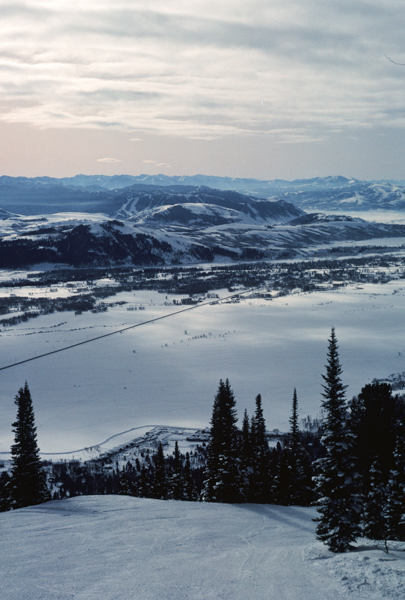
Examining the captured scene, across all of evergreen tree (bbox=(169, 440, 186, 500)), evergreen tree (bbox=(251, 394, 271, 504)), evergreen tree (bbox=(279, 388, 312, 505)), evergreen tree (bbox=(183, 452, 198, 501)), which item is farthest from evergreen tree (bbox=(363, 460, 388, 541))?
evergreen tree (bbox=(183, 452, 198, 501))

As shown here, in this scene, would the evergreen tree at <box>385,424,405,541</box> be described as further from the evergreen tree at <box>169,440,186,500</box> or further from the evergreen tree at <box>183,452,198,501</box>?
the evergreen tree at <box>183,452,198,501</box>

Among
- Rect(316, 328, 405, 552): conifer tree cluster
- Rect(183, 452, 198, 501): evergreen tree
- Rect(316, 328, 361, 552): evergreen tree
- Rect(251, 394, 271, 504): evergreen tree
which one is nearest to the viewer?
Rect(316, 328, 361, 552): evergreen tree

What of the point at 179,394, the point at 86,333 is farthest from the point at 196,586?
the point at 86,333

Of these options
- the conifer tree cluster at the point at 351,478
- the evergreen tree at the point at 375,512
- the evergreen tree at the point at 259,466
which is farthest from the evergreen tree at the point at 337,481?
the evergreen tree at the point at 259,466

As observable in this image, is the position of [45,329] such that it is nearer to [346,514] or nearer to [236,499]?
[236,499]

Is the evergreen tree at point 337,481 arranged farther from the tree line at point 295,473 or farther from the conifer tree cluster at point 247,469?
the conifer tree cluster at point 247,469

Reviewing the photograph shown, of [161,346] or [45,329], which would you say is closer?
[161,346]

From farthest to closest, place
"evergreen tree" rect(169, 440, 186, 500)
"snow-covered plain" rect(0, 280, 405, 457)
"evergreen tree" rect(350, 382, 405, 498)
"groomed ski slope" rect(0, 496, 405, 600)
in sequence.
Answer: "snow-covered plain" rect(0, 280, 405, 457), "evergreen tree" rect(169, 440, 186, 500), "evergreen tree" rect(350, 382, 405, 498), "groomed ski slope" rect(0, 496, 405, 600)
